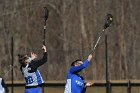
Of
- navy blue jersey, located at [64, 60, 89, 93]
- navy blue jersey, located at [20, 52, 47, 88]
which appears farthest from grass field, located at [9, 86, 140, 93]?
navy blue jersey, located at [20, 52, 47, 88]

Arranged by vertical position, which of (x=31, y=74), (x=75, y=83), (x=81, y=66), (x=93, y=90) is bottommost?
(x=93, y=90)

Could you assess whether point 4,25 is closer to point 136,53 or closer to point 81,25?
point 81,25

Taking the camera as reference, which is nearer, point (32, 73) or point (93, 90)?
point (32, 73)

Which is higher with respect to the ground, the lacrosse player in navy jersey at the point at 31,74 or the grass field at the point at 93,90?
the lacrosse player in navy jersey at the point at 31,74

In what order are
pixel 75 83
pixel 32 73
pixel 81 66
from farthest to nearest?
pixel 32 73, pixel 75 83, pixel 81 66

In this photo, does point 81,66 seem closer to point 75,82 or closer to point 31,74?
point 75,82

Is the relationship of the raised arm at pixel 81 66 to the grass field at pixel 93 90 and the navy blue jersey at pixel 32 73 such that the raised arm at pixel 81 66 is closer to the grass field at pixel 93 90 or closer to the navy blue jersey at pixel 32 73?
the navy blue jersey at pixel 32 73

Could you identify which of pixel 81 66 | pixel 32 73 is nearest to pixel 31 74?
pixel 32 73

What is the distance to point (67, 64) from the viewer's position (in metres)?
21.0

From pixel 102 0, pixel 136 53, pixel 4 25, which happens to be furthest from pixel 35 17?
pixel 136 53

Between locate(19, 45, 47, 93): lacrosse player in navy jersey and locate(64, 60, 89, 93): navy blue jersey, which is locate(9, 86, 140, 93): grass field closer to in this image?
locate(64, 60, 89, 93): navy blue jersey

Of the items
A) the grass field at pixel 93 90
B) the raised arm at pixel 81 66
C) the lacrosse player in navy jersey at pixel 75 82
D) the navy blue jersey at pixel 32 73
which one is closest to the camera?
the raised arm at pixel 81 66

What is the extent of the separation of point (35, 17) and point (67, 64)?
2.13 meters

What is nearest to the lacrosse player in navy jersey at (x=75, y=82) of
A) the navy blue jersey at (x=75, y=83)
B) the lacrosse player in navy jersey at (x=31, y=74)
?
the navy blue jersey at (x=75, y=83)
